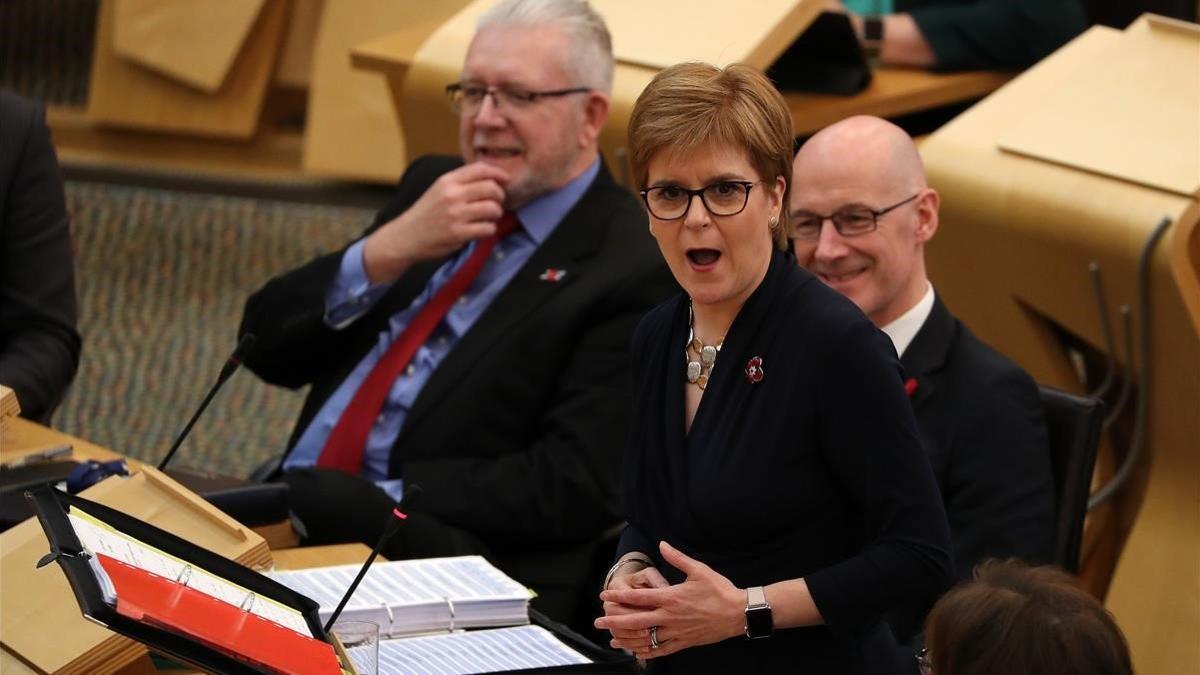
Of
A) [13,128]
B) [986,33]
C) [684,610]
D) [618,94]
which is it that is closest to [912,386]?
[684,610]

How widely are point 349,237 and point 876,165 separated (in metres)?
3.13

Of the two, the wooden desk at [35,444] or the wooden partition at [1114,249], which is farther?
the wooden partition at [1114,249]

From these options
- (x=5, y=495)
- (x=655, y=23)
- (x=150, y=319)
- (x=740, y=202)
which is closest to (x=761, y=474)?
(x=740, y=202)

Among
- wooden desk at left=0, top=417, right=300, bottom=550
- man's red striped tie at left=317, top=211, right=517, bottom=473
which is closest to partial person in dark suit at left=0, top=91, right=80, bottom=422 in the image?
wooden desk at left=0, top=417, right=300, bottom=550

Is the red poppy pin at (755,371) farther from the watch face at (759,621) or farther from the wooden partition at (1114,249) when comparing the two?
the wooden partition at (1114,249)

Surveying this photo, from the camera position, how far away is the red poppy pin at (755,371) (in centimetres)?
171

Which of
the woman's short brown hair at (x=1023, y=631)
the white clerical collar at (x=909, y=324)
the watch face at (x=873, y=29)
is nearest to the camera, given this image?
the woman's short brown hair at (x=1023, y=631)

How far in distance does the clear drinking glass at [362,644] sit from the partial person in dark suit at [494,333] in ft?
2.06

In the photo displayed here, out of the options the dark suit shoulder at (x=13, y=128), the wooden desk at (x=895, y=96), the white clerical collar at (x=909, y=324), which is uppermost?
the dark suit shoulder at (x=13, y=128)

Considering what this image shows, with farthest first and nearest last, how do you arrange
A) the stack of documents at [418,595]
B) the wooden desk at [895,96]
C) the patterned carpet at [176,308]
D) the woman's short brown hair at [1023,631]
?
1. the patterned carpet at [176,308]
2. the wooden desk at [895,96]
3. the stack of documents at [418,595]
4. the woman's short brown hair at [1023,631]

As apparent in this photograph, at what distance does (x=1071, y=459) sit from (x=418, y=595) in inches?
37.1

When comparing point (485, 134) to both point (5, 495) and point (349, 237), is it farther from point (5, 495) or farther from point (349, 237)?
point (349, 237)

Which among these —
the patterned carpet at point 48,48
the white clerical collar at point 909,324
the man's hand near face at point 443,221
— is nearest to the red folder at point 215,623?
the white clerical collar at point 909,324

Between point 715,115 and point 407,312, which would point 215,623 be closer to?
point 715,115
